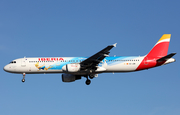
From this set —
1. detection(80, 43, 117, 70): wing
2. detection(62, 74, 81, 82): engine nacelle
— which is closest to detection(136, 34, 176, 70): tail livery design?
detection(80, 43, 117, 70): wing

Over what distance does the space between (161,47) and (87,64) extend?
12042mm

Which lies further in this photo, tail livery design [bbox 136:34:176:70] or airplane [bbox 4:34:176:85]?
tail livery design [bbox 136:34:176:70]

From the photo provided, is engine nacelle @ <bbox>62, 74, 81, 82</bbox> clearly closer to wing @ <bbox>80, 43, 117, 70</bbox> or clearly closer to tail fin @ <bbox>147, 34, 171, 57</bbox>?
wing @ <bbox>80, 43, 117, 70</bbox>

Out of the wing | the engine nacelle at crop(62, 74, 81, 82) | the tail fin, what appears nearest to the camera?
the wing

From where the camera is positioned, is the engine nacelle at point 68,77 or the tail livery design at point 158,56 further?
the engine nacelle at point 68,77

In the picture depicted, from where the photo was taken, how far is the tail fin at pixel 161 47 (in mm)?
40228

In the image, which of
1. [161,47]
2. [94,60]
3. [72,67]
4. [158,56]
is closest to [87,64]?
[94,60]

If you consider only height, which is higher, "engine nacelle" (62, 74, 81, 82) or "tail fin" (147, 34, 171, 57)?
"tail fin" (147, 34, 171, 57)

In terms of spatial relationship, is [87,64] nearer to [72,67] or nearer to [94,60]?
[94,60]

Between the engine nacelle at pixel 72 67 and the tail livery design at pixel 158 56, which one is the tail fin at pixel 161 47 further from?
the engine nacelle at pixel 72 67

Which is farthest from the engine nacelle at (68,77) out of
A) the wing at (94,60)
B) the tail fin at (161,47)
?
the tail fin at (161,47)

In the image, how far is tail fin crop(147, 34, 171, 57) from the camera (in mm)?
40228

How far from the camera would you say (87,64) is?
1449 inches

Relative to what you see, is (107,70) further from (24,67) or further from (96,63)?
(24,67)
